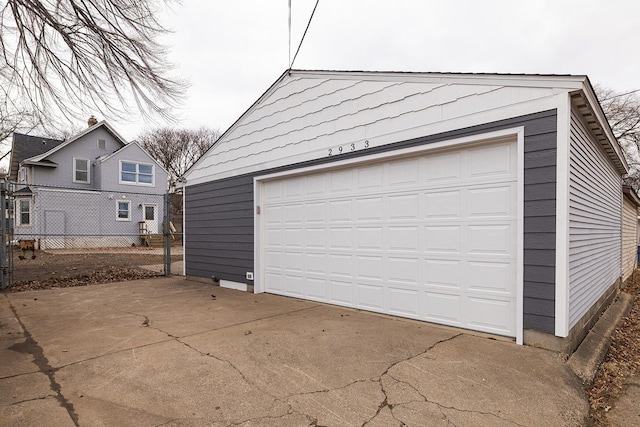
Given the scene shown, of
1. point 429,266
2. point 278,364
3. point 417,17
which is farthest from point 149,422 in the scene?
point 417,17

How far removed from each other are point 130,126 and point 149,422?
3.96 meters

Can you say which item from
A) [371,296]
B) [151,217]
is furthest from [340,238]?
[151,217]

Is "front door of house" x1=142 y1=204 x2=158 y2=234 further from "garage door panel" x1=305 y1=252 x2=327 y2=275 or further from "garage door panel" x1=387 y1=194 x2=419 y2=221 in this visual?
"garage door panel" x1=387 y1=194 x2=419 y2=221

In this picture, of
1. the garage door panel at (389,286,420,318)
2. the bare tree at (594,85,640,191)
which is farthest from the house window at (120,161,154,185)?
the bare tree at (594,85,640,191)

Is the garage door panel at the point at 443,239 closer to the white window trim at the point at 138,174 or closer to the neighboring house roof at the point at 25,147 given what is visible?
the white window trim at the point at 138,174

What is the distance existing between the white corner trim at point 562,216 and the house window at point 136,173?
66.2ft

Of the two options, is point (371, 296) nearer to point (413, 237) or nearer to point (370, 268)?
point (370, 268)

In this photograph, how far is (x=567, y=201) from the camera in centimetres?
330

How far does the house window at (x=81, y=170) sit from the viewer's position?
17.5 meters

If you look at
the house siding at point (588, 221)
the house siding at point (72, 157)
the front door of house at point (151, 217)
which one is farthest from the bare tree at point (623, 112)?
the house siding at point (72, 157)

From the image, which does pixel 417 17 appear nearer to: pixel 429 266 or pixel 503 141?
pixel 503 141

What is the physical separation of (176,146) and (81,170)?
11384mm

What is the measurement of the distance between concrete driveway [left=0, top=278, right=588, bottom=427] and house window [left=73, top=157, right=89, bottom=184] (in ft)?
51.4

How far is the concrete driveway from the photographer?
2.24 m
